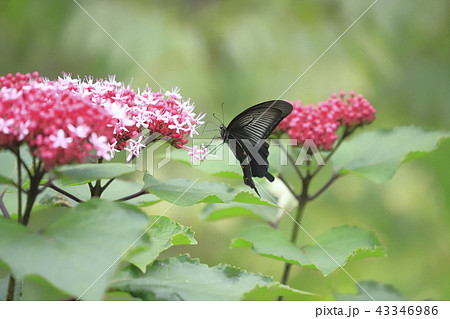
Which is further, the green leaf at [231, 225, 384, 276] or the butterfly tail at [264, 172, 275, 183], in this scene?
the butterfly tail at [264, 172, 275, 183]

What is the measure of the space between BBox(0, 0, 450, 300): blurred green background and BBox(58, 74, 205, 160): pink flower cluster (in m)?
2.07

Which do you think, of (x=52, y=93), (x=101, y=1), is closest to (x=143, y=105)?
(x=52, y=93)

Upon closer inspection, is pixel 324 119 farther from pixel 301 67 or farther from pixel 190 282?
pixel 301 67

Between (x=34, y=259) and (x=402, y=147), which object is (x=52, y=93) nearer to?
(x=34, y=259)

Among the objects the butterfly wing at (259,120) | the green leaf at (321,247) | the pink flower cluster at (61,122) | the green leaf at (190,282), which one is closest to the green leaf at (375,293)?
the green leaf at (321,247)

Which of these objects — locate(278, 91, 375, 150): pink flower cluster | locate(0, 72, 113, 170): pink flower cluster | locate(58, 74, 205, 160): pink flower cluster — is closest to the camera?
locate(0, 72, 113, 170): pink flower cluster

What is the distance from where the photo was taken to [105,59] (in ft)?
11.9

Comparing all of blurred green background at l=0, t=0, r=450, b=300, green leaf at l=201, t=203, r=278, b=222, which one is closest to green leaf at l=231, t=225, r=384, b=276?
green leaf at l=201, t=203, r=278, b=222

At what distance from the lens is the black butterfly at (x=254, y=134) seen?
1.67 m

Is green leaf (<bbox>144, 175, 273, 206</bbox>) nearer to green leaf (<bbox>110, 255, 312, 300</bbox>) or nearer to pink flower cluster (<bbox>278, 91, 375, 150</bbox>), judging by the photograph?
green leaf (<bbox>110, 255, 312, 300</bbox>)

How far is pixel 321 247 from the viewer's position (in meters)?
1.75

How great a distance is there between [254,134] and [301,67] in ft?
6.83

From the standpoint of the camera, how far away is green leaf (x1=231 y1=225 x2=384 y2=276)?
1.57 meters
